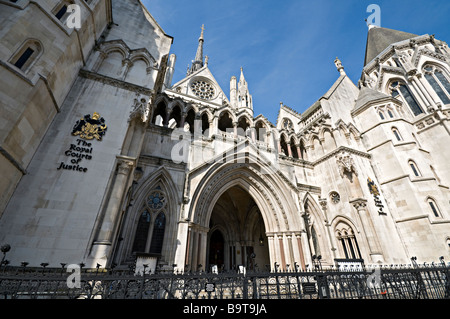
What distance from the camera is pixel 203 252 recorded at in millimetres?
11039

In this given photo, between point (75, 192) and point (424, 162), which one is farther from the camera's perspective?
point (424, 162)

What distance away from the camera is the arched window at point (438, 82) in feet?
64.4

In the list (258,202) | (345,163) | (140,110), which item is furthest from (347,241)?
(140,110)

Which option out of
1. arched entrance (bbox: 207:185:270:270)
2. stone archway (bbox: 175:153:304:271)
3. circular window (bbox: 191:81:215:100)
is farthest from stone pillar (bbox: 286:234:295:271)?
circular window (bbox: 191:81:215:100)

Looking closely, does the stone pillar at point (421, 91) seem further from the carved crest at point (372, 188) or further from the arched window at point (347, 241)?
the arched window at point (347, 241)

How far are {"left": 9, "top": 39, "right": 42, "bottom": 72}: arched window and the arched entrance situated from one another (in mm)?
14126

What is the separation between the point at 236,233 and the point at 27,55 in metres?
17.2

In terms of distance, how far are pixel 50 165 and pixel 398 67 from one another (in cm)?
3402

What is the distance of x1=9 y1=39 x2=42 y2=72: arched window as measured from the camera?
687 cm

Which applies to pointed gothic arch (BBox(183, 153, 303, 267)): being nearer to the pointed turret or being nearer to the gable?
the gable

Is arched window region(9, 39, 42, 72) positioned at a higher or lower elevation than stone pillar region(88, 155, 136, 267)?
higher
